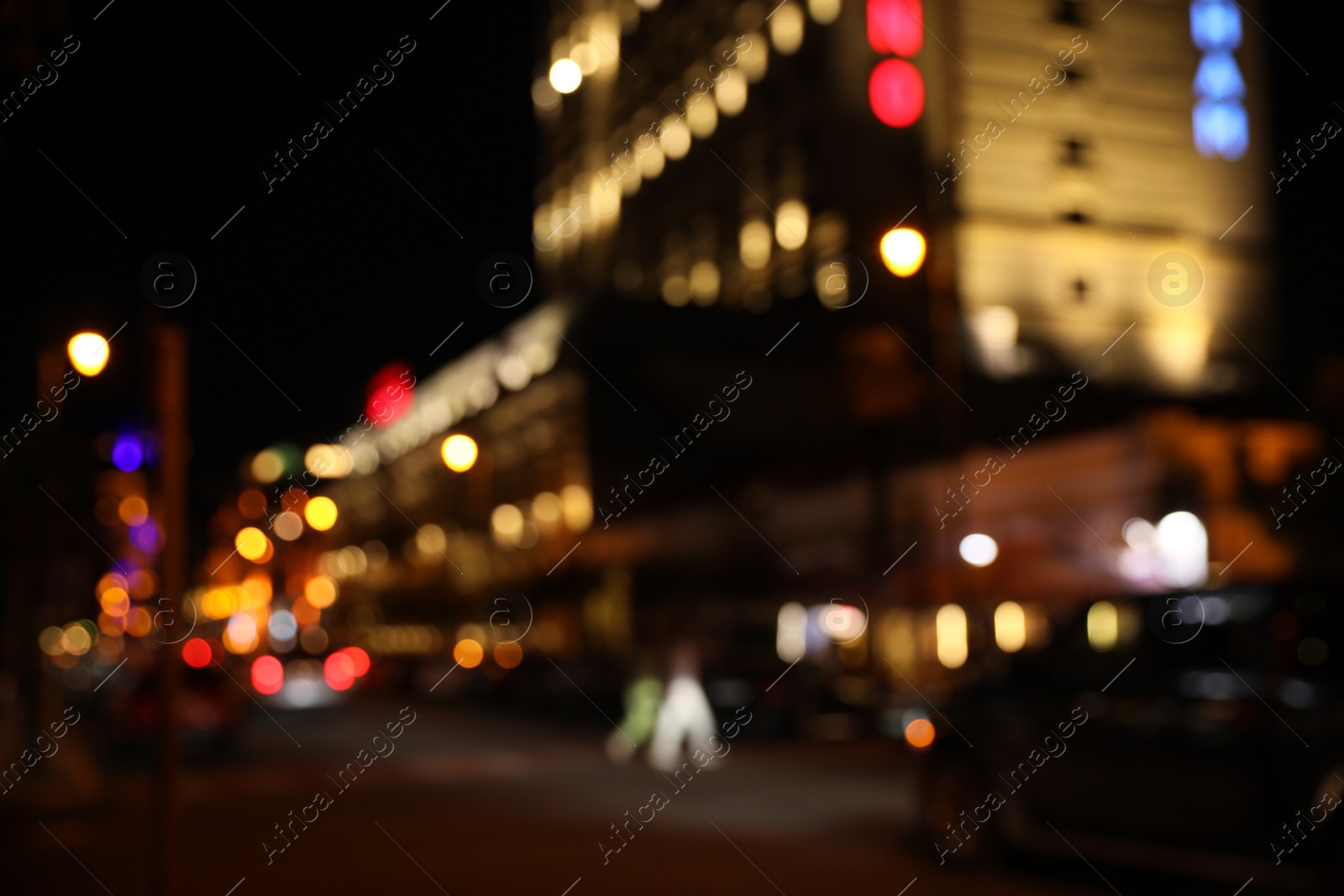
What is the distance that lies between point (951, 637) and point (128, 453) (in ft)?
96.3

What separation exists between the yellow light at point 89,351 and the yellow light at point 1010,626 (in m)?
26.1

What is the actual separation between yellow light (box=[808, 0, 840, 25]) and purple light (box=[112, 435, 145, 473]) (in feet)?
187

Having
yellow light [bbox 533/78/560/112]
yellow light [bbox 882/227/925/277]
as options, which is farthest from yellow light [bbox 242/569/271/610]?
yellow light [bbox 882/227/925/277]

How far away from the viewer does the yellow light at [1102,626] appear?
921cm

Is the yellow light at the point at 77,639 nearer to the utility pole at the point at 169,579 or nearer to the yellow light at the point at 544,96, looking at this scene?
the yellow light at the point at 544,96

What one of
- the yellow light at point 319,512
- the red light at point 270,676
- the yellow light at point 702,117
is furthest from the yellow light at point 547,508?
the red light at point 270,676

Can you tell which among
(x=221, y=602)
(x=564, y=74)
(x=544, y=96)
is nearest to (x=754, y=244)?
(x=544, y=96)

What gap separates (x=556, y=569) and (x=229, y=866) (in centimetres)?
4481

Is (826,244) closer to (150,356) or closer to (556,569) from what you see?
(556,569)

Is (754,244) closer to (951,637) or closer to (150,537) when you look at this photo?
(951,637)

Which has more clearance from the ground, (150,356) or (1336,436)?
(150,356)

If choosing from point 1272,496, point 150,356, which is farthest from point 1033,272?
point 150,356

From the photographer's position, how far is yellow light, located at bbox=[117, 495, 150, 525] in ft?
101

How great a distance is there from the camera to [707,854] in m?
10.7
